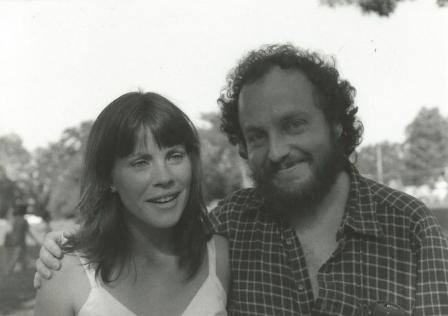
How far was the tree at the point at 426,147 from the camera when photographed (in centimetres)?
6738

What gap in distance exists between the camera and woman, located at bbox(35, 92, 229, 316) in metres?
2.27

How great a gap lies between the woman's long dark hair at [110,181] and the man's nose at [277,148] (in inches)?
13.1

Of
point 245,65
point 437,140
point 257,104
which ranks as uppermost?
point 245,65

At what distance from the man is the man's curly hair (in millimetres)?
11

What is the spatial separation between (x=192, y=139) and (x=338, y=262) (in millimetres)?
819

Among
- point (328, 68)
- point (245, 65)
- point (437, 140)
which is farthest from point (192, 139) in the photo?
point (437, 140)

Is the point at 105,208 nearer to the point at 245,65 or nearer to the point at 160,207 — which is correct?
the point at 160,207

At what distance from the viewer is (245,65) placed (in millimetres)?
3051

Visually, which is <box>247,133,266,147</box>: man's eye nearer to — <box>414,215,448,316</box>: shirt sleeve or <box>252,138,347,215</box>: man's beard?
<box>252,138,347,215</box>: man's beard

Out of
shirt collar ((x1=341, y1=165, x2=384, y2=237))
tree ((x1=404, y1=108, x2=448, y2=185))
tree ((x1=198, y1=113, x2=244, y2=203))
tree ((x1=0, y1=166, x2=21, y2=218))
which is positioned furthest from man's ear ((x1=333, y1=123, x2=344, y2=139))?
tree ((x1=404, y1=108, x2=448, y2=185))

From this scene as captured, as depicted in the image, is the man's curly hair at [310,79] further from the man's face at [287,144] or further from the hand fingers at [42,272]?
the hand fingers at [42,272]

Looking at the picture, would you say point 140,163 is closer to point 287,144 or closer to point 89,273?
point 89,273

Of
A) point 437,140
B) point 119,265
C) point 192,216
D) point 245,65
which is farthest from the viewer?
point 437,140

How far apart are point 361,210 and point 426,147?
71.0 metres
